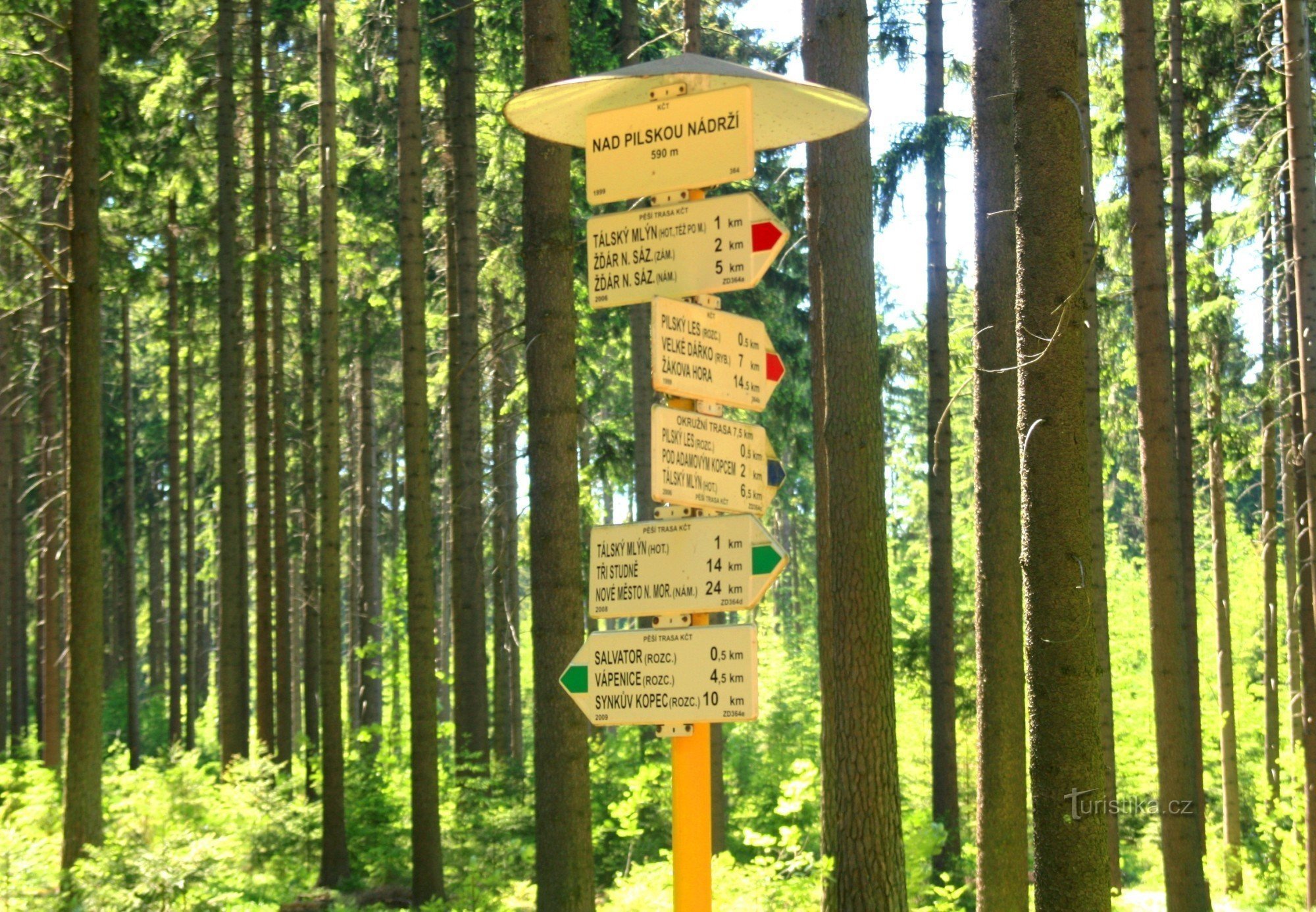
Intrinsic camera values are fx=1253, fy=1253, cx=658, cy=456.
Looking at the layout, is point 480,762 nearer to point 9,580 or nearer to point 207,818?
point 207,818

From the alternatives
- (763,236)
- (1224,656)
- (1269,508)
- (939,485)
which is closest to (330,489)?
(939,485)

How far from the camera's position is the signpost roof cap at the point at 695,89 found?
4.77 meters

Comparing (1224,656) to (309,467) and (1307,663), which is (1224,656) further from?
(309,467)

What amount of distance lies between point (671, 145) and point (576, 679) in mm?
2050

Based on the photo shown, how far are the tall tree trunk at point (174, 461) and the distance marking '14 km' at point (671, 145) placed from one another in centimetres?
1551

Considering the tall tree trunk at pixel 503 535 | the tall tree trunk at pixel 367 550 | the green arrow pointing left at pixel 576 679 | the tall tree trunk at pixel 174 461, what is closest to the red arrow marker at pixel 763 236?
the green arrow pointing left at pixel 576 679

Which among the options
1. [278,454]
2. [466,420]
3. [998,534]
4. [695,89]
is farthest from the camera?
[278,454]

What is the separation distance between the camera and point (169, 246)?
Result: 23.3m

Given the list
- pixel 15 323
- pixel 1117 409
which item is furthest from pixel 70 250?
pixel 1117 409

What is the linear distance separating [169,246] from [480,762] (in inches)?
448

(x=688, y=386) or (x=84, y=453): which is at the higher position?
(x=84, y=453)

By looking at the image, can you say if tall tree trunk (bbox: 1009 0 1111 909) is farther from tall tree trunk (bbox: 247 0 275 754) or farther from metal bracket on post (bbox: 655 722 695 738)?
tall tree trunk (bbox: 247 0 275 754)

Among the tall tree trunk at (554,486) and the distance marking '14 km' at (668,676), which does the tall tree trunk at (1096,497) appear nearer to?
the tall tree trunk at (554,486)

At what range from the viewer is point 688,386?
14.8 feet
